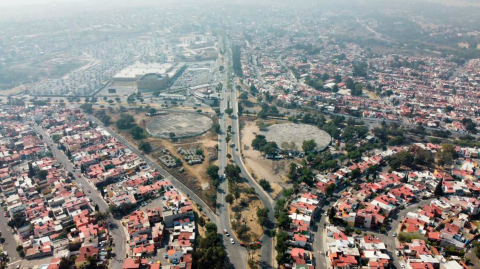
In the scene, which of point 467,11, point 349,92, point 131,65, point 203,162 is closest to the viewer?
point 203,162

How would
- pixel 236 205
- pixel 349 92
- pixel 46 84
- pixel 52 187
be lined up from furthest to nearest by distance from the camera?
pixel 46 84, pixel 349 92, pixel 52 187, pixel 236 205

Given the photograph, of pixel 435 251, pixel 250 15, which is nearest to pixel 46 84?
pixel 435 251

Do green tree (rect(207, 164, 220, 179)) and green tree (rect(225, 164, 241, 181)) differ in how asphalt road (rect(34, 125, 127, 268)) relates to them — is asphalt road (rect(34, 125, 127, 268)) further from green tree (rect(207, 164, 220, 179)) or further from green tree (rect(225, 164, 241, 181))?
green tree (rect(225, 164, 241, 181))

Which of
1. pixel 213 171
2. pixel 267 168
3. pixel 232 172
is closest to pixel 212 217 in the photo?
pixel 232 172

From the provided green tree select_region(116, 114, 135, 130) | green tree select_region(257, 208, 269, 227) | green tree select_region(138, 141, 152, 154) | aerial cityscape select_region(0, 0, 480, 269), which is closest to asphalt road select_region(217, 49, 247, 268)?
aerial cityscape select_region(0, 0, 480, 269)

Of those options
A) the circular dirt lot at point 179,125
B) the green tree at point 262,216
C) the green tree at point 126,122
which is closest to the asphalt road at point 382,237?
the green tree at point 262,216

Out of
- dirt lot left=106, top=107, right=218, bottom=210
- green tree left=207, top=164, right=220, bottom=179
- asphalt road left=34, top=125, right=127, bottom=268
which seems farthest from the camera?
green tree left=207, top=164, right=220, bottom=179

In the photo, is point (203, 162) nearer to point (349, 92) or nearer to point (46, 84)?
point (349, 92)
